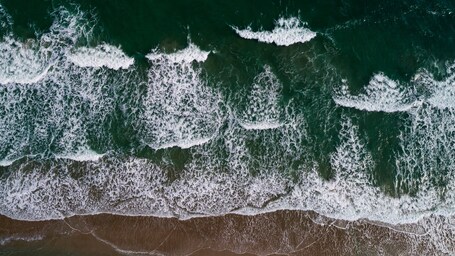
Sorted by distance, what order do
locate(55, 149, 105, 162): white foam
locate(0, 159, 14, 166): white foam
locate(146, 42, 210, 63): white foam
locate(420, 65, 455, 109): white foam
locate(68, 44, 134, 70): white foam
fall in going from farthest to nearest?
locate(420, 65, 455, 109): white foam
locate(146, 42, 210, 63): white foam
locate(68, 44, 134, 70): white foam
locate(55, 149, 105, 162): white foam
locate(0, 159, 14, 166): white foam

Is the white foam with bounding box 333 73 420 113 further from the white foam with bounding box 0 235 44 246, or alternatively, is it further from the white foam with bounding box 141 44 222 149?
the white foam with bounding box 0 235 44 246

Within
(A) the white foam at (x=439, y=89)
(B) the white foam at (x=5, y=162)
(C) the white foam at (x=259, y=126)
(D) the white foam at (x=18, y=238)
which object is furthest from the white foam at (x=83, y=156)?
(A) the white foam at (x=439, y=89)

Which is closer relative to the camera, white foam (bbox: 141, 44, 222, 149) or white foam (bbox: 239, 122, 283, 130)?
white foam (bbox: 141, 44, 222, 149)

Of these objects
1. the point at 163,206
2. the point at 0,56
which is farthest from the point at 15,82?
the point at 163,206

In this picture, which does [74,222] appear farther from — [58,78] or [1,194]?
[58,78]

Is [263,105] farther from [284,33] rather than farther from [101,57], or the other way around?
[101,57]

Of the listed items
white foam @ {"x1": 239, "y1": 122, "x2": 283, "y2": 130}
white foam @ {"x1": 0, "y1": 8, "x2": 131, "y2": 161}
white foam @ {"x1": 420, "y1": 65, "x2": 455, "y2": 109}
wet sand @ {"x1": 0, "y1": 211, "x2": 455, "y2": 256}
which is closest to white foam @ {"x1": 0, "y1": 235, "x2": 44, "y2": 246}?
wet sand @ {"x1": 0, "y1": 211, "x2": 455, "y2": 256}

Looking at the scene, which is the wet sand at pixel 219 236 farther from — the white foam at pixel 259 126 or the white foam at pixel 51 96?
the white foam at pixel 259 126
